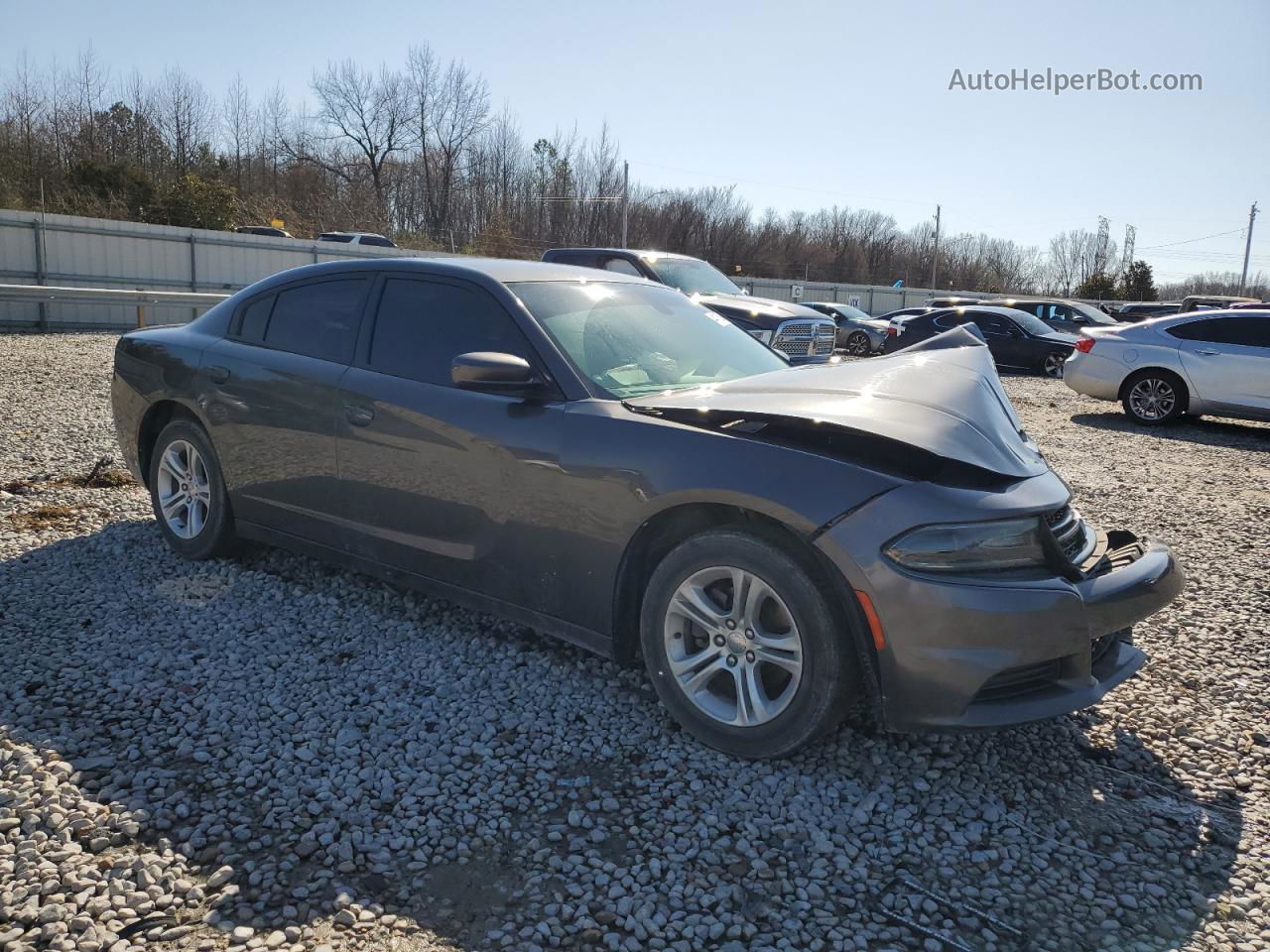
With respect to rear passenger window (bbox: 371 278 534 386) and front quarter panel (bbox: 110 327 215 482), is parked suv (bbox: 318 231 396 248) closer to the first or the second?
front quarter panel (bbox: 110 327 215 482)

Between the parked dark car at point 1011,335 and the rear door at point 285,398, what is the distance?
54.7ft

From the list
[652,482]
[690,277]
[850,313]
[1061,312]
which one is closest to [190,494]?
[652,482]

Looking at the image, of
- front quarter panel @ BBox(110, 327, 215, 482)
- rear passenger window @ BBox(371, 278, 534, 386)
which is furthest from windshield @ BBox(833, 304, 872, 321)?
rear passenger window @ BBox(371, 278, 534, 386)

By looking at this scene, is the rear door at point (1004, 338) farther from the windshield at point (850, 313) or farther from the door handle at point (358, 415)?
the door handle at point (358, 415)

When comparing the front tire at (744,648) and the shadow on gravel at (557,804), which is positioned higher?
the front tire at (744,648)

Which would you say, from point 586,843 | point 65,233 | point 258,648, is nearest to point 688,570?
point 586,843

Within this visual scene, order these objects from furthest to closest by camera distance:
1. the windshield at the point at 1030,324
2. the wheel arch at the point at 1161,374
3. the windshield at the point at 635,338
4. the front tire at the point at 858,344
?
the front tire at the point at 858,344
the windshield at the point at 1030,324
the wheel arch at the point at 1161,374
the windshield at the point at 635,338

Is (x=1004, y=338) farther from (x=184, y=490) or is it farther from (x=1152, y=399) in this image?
(x=184, y=490)

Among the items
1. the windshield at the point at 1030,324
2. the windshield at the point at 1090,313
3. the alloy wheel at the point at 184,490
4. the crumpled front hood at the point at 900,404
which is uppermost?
the windshield at the point at 1090,313

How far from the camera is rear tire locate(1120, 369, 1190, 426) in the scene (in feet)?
37.8

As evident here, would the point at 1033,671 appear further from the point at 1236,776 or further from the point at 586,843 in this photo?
the point at 586,843

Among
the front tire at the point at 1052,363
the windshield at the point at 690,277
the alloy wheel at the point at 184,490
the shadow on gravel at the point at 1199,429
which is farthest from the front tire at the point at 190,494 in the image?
the front tire at the point at 1052,363

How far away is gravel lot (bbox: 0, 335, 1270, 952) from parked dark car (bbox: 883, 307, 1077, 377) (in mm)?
16234

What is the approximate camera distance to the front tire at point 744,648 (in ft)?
9.25
